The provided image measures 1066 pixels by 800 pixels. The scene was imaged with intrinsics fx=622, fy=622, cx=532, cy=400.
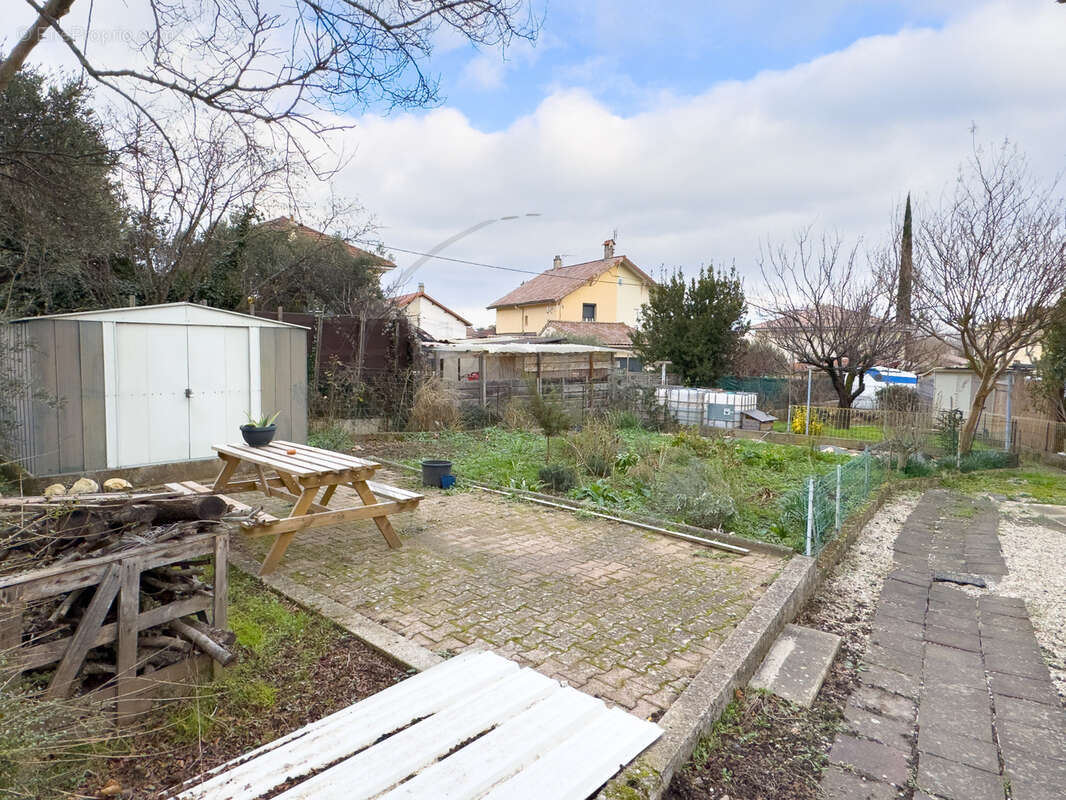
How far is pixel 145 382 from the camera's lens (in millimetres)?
6941

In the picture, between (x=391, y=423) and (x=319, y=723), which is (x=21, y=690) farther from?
(x=391, y=423)

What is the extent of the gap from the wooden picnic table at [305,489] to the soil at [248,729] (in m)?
1.34

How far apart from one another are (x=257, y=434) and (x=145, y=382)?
210 cm

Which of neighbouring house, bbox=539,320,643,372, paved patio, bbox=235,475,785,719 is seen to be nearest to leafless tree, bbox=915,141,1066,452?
paved patio, bbox=235,475,785,719

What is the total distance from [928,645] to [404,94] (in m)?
5.32

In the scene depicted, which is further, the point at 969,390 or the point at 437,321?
the point at 437,321

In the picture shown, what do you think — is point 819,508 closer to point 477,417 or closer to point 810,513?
point 810,513

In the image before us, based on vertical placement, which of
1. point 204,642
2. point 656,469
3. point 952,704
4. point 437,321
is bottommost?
point 952,704

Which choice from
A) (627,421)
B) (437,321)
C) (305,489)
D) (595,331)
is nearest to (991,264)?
(627,421)

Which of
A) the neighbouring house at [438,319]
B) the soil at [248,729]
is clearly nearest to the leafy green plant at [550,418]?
the soil at [248,729]

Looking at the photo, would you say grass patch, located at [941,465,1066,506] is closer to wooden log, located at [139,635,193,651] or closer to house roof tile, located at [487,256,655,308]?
wooden log, located at [139,635,193,651]

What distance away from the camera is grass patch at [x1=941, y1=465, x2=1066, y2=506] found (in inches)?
366

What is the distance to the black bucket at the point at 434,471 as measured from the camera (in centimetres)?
755

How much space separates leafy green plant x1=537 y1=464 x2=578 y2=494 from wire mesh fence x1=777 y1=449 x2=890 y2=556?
2446mm
